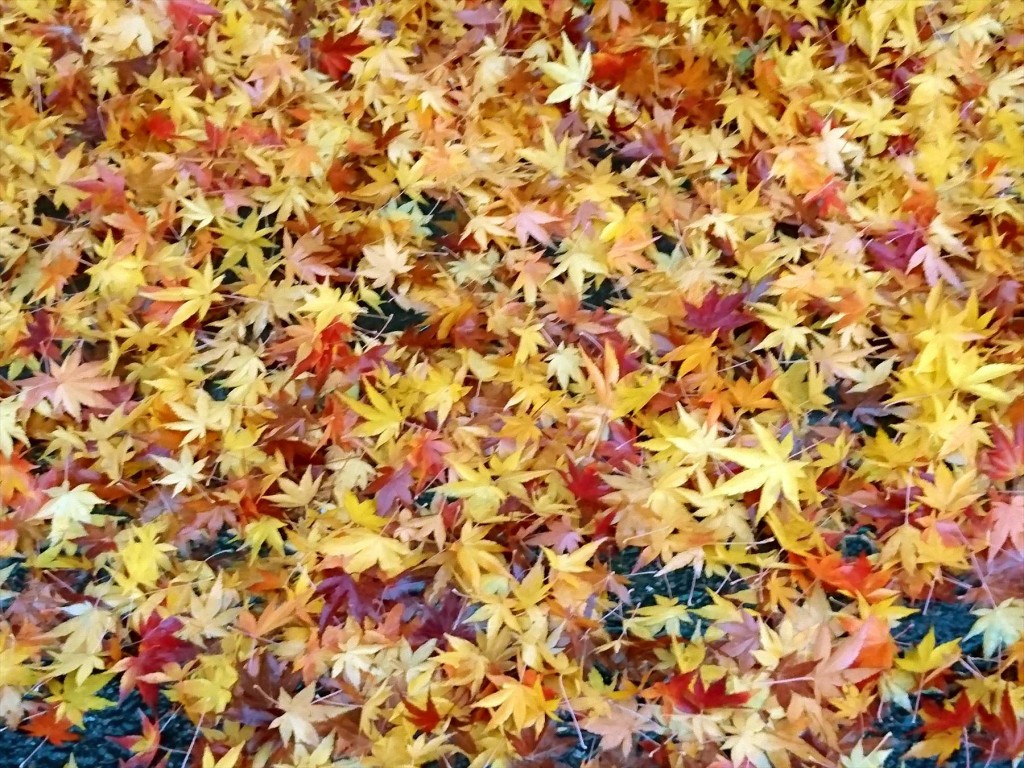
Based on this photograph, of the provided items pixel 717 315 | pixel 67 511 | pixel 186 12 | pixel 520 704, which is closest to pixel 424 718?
pixel 520 704

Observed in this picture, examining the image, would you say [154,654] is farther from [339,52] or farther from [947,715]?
[339,52]

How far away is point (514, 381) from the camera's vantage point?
44.4 inches

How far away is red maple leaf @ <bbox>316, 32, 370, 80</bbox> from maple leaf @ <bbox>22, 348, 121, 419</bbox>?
708mm

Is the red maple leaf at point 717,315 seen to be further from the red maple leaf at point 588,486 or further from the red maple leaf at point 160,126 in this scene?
the red maple leaf at point 160,126

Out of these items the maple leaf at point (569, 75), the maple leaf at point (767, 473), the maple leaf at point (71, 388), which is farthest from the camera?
the maple leaf at point (569, 75)

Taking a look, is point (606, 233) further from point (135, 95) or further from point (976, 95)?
point (135, 95)

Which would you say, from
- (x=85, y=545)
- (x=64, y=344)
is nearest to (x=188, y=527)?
(x=85, y=545)

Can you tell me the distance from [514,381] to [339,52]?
2.53 ft

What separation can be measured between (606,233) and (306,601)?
2.38 feet

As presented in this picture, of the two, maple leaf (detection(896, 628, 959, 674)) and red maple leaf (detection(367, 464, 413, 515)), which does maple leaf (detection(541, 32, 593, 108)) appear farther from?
maple leaf (detection(896, 628, 959, 674))

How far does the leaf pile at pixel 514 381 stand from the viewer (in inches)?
36.8

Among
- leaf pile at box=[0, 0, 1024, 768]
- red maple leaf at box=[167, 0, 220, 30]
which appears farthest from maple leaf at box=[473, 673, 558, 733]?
red maple leaf at box=[167, 0, 220, 30]

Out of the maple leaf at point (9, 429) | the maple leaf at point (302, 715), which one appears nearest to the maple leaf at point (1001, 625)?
the maple leaf at point (302, 715)

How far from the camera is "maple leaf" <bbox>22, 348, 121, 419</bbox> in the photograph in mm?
1118
